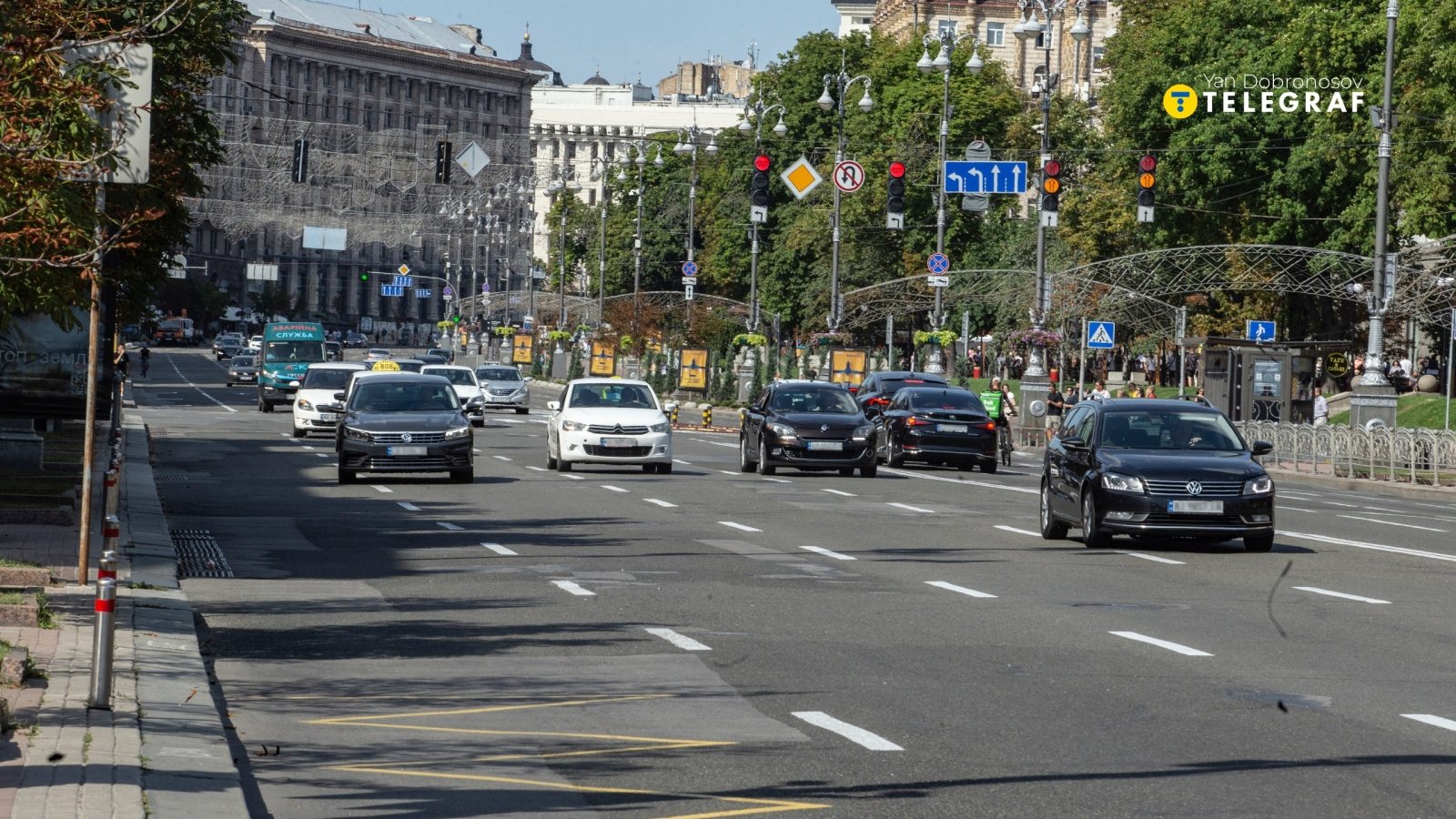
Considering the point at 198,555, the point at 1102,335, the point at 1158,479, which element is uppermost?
the point at 1102,335

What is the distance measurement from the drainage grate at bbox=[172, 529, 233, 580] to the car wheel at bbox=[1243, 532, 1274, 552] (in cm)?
924

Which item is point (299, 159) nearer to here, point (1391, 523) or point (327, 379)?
point (327, 379)

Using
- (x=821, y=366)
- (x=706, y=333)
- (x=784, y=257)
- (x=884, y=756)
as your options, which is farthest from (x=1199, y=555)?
(x=784, y=257)

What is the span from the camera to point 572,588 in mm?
17641

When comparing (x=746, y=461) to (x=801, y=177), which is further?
(x=801, y=177)

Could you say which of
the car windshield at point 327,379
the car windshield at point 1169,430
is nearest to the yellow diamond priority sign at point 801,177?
the car windshield at point 327,379

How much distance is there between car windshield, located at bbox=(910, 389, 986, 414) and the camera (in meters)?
41.1

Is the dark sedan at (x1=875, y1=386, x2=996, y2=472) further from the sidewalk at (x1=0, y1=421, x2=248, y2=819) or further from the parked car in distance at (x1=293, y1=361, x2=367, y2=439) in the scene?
the sidewalk at (x1=0, y1=421, x2=248, y2=819)

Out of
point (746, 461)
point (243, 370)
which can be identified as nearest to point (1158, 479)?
point (746, 461)

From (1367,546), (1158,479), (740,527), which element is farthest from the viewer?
(740,527)

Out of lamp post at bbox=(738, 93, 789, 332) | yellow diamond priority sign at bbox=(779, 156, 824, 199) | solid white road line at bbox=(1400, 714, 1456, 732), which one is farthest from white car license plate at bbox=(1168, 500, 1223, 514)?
yellow diamond priority sign at bbox=(779, 156, 824, 199)

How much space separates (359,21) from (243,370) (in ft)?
301

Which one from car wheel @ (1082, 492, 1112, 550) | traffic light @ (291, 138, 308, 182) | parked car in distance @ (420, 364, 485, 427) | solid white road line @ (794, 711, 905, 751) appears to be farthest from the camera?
traffic light @ (291, 138, 308, 182)

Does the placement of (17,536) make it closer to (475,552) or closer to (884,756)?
(475,552)
